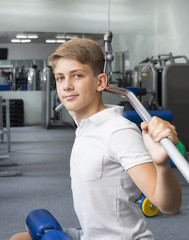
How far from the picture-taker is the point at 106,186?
1035mm

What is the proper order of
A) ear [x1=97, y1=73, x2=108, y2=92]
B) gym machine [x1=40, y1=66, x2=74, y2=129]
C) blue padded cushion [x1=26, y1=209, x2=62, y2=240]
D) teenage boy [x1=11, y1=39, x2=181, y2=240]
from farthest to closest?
gym machine [x1=40, y1=66, x2=74, y2=129]
blue padded cushion [x1=26, y1=209, x2=62, y2=240]
ear [x1=97, y1=73, x2=108, y2=92]
teenage boy [x1=11, y1=39, x2=181, y2=240]

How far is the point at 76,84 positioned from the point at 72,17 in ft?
29.5

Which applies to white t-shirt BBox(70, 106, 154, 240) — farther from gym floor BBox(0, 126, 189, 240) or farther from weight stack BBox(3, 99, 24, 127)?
weight stack BBox(3, 99, 24, 127)

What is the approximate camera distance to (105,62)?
3.61ft

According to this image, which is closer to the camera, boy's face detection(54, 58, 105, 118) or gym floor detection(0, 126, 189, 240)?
boy's face detection(54, 58, 105, 118)

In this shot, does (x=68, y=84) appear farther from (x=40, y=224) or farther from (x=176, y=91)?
(x=176, y=91)

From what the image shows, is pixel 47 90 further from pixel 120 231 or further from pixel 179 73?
pixel 120 231

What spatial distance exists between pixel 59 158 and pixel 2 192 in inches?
71.8

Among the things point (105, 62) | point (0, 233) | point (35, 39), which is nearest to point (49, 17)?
point (35, 39)

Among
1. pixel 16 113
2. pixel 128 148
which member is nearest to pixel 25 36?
pixel 16 113

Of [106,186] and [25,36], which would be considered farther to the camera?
[25,36]

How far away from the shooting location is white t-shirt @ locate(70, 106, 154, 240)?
102 cm

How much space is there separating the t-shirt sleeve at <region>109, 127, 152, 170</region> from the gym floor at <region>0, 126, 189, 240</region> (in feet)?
5.56

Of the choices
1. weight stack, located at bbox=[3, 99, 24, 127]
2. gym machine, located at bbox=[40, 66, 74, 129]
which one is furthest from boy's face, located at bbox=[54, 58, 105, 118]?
weight stack, located at bbox=[3, 99, 24, 127]
